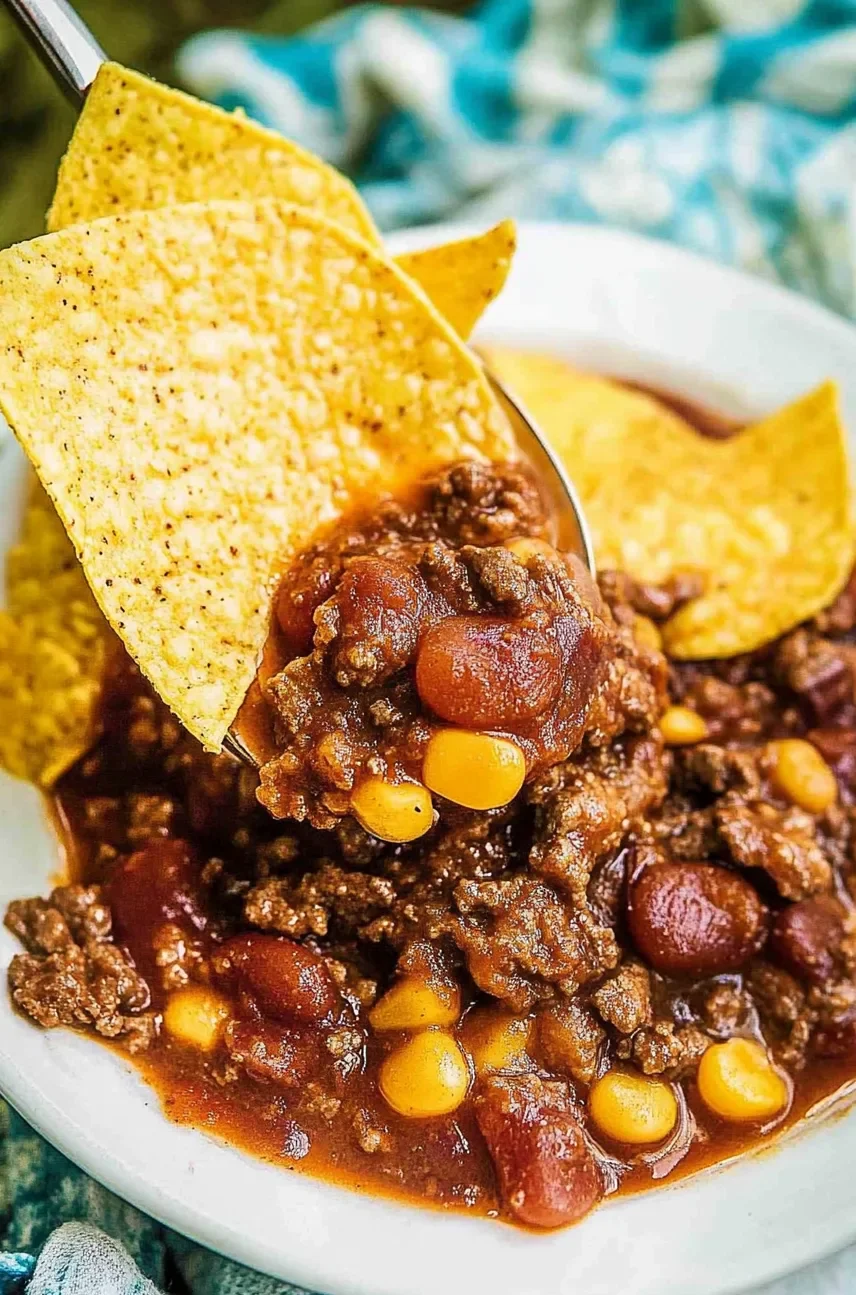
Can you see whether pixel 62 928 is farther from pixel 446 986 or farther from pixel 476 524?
pixel 476 524

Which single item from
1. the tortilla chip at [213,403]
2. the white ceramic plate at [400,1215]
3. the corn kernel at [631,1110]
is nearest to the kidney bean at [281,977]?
the white ceramic plate at [400,1215]

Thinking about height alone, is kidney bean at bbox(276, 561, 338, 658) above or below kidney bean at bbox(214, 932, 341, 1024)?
above

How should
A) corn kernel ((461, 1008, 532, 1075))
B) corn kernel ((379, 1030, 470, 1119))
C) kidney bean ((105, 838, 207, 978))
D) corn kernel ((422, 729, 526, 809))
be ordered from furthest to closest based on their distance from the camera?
kidney bean ((105, 838, 207, 978))
corn kernel ((461, 1008, 532, 1075))
corn kernel ((379, 1030, 470, 1119))
corn kernel ((422, 729, 526, 809))

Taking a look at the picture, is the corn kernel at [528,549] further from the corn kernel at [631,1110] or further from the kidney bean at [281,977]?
the corn kernel at [631,1110]

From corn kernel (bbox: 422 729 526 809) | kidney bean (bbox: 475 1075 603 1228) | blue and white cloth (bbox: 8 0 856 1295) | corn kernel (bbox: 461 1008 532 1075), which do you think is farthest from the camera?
blue and white cloth (bbox: 8 0 856 1295)

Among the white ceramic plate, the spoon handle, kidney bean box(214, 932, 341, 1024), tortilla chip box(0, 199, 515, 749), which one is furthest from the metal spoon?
the white ceramic plate

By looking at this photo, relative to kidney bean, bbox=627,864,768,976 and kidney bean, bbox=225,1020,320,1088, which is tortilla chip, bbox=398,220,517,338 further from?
kidney bean, bbox=225,1020,320,1088
